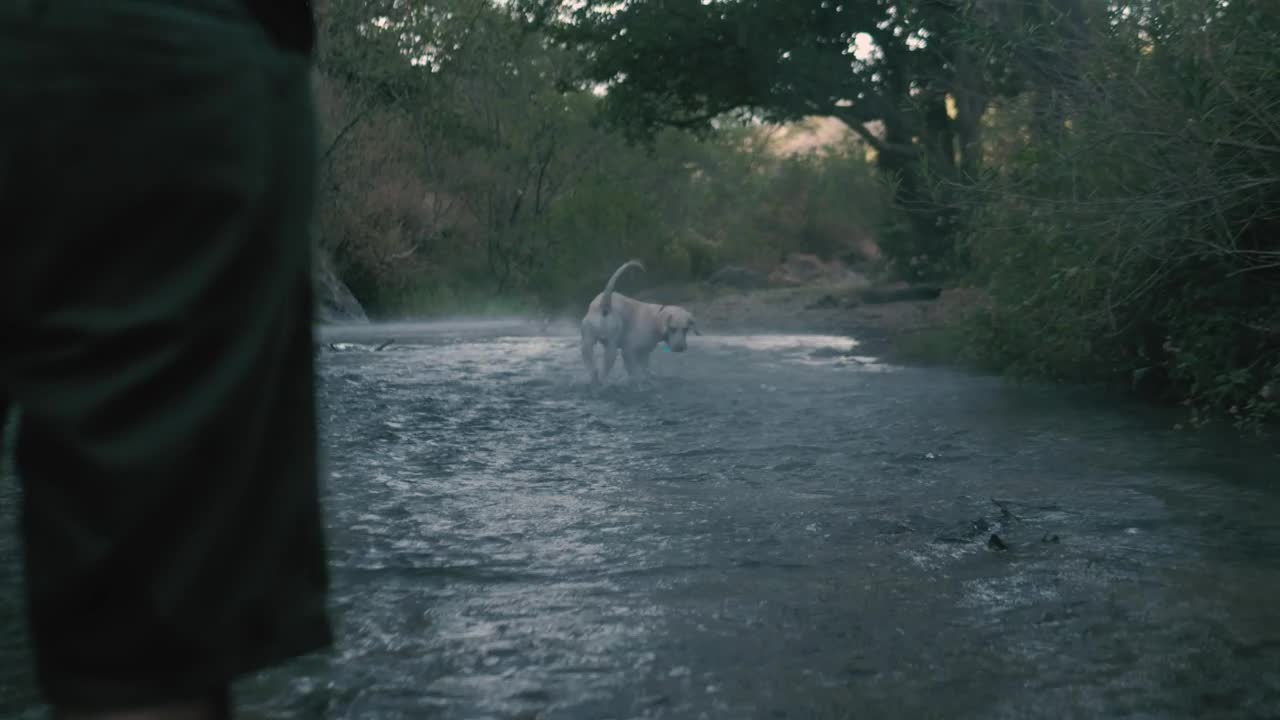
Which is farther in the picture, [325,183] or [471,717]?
[325,183]

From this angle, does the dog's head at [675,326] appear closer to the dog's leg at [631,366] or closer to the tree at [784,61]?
the dog's leg at [631,366]

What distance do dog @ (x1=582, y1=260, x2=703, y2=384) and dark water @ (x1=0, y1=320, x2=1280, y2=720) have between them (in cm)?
299

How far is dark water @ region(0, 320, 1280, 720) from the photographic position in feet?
9.74

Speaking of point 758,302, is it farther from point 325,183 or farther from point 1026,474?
point 1026,474

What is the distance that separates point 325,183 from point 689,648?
68.4 ft

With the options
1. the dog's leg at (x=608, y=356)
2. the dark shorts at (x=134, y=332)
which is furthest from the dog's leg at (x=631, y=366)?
the dark shorts at (x=134, y=332)

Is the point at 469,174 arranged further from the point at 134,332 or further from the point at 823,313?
the point at 134,332

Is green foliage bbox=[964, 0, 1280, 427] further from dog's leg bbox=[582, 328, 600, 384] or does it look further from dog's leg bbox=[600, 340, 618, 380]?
dog's leg bbox=[582, 328, 600, 384]

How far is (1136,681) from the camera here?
301cm

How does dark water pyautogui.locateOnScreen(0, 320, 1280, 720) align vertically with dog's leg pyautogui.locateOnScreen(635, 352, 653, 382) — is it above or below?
below

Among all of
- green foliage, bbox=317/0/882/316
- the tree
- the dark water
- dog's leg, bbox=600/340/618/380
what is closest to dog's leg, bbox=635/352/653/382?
dog's leg, bbox=600/340/618/380

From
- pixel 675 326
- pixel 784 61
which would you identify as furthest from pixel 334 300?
pixel 675 326

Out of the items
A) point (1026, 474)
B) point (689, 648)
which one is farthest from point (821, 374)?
point (689, 648)

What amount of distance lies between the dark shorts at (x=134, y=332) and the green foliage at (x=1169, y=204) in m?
5.96
